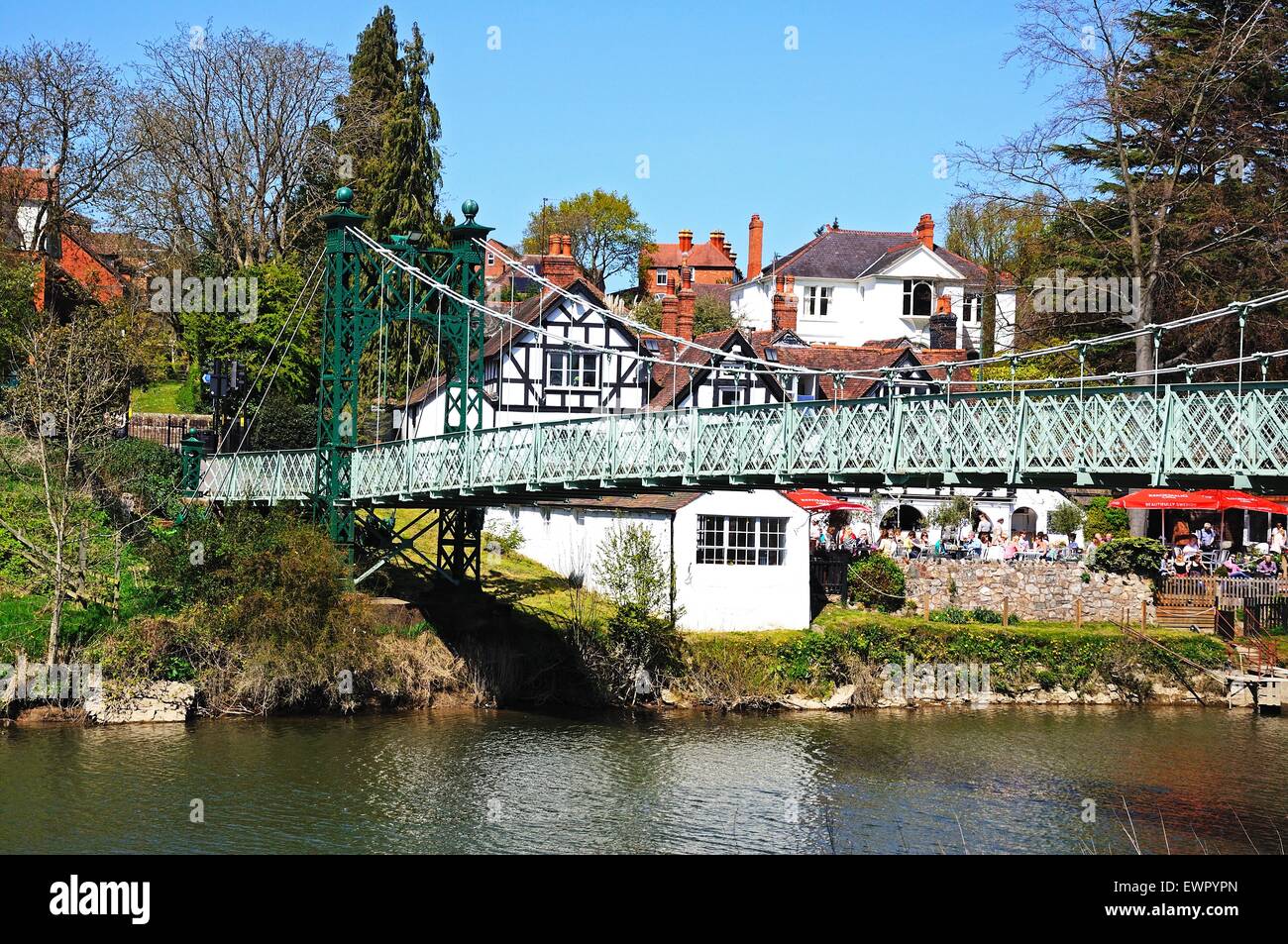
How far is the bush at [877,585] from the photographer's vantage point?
118ft

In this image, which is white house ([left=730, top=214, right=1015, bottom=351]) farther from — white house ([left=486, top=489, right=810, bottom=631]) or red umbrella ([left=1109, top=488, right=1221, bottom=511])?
white house ([left=486, top=489, right=810, bottom=631])

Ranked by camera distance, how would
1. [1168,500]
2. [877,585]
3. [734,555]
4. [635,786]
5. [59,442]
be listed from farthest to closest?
[1168,500]
[877,585]
[59,442]
[734,555]
[635,786]

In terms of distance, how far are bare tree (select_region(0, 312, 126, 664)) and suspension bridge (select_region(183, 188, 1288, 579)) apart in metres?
3.29

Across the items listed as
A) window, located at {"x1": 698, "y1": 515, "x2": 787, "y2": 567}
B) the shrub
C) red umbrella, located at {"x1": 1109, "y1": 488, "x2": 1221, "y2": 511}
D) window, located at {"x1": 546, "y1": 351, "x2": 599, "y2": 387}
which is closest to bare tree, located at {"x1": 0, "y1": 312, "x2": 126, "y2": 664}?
window, located at {"x1": 698, "y1": 515, "x2": 787, "y2": 567}

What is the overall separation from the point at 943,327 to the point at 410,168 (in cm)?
2455

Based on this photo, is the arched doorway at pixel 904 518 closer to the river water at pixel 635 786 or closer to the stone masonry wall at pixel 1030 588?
the stone masonry wall at pixel 1030 588

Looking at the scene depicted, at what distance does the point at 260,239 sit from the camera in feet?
163

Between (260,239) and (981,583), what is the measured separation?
86.3 ft

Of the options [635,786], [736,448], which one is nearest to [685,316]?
[736,448]

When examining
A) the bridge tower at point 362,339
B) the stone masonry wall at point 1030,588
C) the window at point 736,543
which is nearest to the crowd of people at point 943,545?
the stone masonry wall at point 1030,588

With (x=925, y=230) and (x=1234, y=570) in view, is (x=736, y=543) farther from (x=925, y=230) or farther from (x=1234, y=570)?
(x=925, y=230)

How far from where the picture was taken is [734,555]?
1340 inches

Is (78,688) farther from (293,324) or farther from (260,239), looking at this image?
(260,239)
